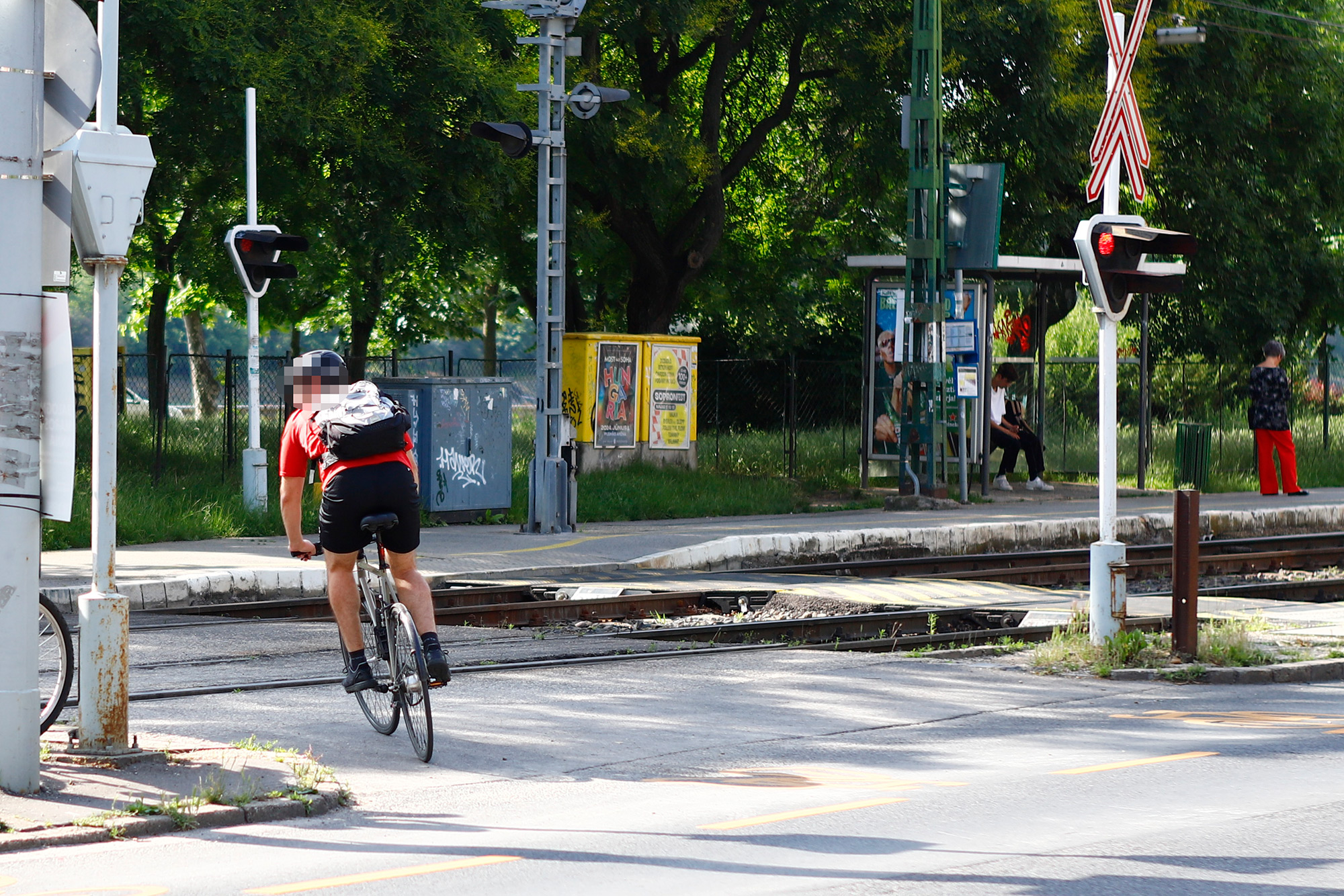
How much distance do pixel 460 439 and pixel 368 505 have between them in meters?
11.8

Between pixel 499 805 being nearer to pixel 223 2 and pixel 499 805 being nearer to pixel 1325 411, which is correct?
pixel 223 2

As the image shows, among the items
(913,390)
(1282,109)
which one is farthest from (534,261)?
(1282,109)

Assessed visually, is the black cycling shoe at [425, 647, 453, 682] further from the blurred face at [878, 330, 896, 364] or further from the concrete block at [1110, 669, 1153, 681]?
the blurred face at [878, 330, 896, 364]

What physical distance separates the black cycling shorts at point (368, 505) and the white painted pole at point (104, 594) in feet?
2.91

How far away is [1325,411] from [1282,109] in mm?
5573

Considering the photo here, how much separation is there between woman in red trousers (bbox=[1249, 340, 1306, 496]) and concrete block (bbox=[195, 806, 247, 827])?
63.6ft

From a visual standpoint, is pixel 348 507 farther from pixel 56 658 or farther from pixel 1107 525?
pixel 1107 525

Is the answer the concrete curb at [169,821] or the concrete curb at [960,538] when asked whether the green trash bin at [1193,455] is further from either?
the concrete curb at [169,821]

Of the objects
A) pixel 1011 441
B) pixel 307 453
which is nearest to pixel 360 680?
pixel 307 453

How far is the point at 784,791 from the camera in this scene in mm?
6961

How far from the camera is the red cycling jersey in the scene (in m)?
7.33

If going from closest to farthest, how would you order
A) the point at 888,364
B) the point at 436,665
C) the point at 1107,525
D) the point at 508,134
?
1. the point at 436,665
2. the point at 1107,525
3. the point at 508,134
4. the point at 888,364

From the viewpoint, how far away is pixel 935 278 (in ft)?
73.1

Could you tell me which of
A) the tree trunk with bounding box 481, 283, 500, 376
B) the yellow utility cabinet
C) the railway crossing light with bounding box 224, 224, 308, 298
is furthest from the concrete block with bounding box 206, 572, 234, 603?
the tree trunk with bounding box 481, 283, 500, 376
